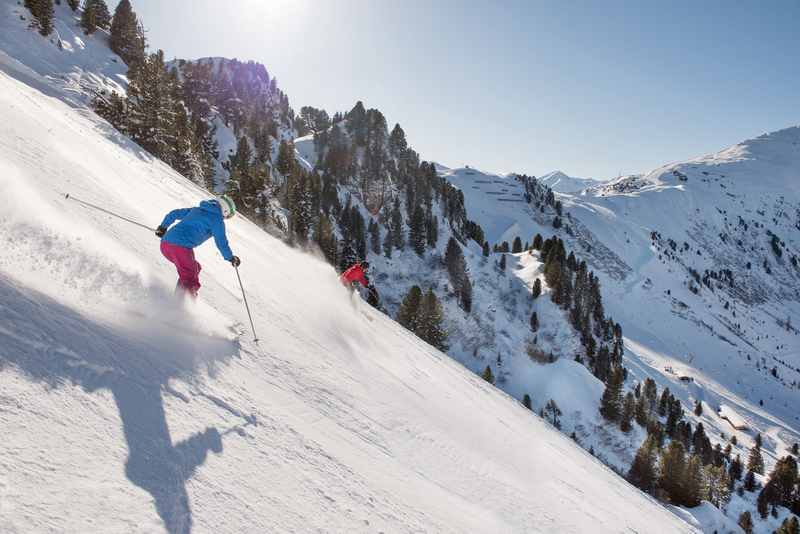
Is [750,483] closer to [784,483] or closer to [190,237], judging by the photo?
[784,483]

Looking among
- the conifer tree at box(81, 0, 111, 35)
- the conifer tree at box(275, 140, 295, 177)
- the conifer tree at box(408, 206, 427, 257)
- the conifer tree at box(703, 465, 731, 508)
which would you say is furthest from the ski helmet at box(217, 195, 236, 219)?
the conifer tree at box(408, 206, 427, 257)

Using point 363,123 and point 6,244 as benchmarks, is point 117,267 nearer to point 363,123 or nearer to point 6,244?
point 6,244

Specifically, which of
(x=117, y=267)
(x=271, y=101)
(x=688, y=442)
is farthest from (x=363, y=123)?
(x=117, y=267)

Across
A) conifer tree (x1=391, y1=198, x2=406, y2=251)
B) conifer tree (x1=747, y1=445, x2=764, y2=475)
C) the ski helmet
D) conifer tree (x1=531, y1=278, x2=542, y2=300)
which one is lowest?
the ski helmet

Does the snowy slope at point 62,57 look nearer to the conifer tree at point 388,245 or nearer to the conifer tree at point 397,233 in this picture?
the conifer tree at point 388,245

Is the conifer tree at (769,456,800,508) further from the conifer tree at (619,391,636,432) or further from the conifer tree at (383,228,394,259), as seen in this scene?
the conifer tree at (383,228,394,259)

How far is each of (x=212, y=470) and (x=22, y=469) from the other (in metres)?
1.49

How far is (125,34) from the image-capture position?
65.3 metres

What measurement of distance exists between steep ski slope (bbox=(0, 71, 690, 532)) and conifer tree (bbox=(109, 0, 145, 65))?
7110 centimetres

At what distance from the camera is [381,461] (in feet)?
20.2

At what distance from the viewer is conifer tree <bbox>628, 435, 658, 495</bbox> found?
58219 mm

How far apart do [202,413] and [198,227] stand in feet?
14.1

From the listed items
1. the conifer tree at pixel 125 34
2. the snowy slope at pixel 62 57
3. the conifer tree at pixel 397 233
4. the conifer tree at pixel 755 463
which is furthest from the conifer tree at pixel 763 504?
the conifer tree at pixel 125 34

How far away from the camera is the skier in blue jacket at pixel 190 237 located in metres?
7.62
